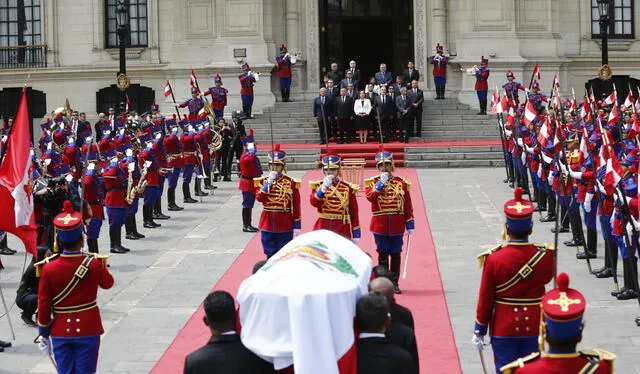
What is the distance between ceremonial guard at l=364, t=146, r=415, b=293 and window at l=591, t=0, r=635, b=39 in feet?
90.6

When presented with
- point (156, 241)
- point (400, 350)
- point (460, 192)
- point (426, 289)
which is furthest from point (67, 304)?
point (460, 192)

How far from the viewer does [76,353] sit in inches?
441

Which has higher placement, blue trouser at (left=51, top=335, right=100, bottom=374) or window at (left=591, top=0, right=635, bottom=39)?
window at (left=591, top=0, right=635, bottom=39)

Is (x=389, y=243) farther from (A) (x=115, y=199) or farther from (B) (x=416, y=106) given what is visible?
(B) (x=416, y=106)

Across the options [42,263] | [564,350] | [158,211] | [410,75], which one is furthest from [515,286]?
[410,75]

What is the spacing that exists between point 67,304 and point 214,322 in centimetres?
372

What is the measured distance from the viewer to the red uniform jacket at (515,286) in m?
10.4

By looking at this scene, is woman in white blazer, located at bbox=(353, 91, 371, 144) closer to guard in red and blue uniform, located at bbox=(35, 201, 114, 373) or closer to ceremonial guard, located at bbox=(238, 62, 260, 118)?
ceremonial guard, located at bbox=(238, 62, 260, 118)

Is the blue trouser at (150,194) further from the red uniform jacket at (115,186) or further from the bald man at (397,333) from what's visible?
the bald man at (397,333)

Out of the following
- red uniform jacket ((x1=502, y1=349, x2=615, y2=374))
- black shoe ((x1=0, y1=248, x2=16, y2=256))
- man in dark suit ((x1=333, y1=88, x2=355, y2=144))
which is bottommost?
black shoe ((x1=0, y1=248, x2=16, y2=256))

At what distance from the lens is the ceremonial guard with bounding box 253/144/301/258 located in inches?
690

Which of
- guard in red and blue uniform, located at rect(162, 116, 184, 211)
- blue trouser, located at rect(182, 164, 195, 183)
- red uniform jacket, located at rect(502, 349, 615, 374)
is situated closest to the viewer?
red uniform jacket, located at rect(502, 349, 615, 374)

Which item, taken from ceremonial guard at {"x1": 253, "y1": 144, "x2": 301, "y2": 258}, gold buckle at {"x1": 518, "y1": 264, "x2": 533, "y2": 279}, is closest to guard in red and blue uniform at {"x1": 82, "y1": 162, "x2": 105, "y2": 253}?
ceremonial guard at {"x1": 253, "y1": 144, "x2": 301, "y2": 258}

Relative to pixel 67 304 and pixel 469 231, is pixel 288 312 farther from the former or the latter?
pixel 469 231
